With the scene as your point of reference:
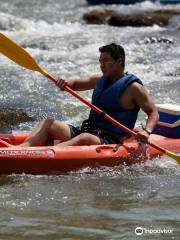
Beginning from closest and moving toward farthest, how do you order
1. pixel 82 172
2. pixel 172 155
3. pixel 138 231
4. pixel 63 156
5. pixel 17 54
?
pixel 138 231, pixel 63 156, pixel 82 172, pixel 172 155, pixel 17 54

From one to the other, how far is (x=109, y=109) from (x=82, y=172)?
0.59m

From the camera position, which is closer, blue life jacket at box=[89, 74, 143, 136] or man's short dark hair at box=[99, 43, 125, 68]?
man's short dark hair at box=[99, 43, 125, 68]

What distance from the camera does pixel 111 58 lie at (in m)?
5.64

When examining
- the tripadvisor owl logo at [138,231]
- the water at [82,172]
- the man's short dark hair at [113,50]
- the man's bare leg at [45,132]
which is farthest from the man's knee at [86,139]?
the tripadvisor owl logo at [138,231]

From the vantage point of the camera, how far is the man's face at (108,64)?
5.63 metres

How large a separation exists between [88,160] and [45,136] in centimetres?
40

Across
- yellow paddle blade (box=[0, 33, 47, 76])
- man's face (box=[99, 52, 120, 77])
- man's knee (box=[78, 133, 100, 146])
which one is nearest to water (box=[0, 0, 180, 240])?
man's knee (box=[78, 133, 100, 146])

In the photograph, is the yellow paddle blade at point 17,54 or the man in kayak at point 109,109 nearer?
the man in kayak at point 109,109

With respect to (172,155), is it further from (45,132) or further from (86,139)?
(45,132)

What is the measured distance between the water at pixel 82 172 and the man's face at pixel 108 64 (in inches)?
30.7

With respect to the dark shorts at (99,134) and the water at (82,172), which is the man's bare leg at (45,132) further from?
the water at (82,172)

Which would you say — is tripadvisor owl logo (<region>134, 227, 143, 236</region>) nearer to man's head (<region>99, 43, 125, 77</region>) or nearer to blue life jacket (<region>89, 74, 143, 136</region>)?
blue life jacket (<region>89, 74, 143, 136</region>)

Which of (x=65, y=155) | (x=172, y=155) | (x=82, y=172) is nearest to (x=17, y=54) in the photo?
(x=65, y=155)

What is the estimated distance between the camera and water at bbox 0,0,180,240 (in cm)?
A: 447
